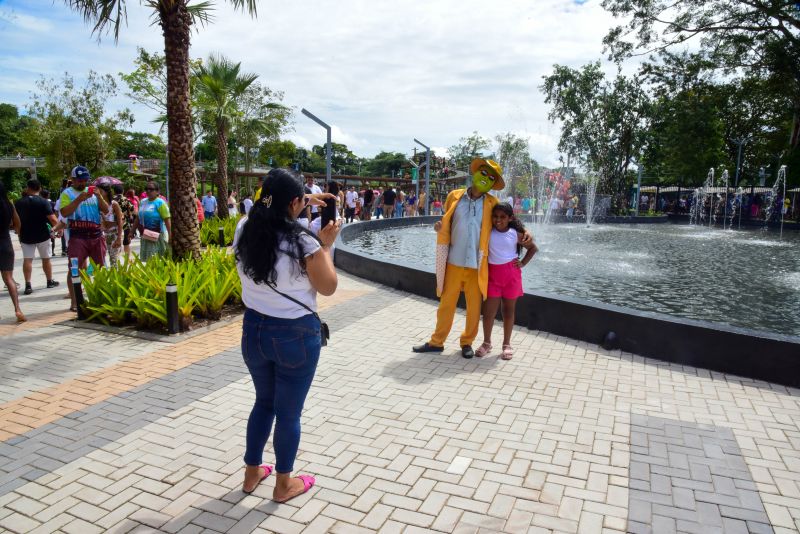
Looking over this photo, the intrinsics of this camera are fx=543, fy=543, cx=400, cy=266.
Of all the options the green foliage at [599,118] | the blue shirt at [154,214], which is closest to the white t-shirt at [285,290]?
the blue shirt at [154,214]

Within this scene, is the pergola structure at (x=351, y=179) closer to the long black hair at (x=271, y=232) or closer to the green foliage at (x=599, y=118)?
the green foliage at (x=599, y=118)

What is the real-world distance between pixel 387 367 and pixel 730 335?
3.15 meters

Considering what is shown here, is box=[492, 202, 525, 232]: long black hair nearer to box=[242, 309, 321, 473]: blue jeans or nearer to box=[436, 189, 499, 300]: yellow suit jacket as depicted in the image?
box=[436, 189, 499, 300]: yellow suit jacket

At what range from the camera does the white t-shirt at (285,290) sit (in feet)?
8.74

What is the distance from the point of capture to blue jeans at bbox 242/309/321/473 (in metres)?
2.71

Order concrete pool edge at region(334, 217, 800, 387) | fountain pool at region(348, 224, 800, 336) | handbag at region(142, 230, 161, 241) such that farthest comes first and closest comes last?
handbag at region(142, 230, 161, 241)
fountain pool at region(348, 224, 800, 336)
concrete pool edge at region(334, 217, 800, 387)

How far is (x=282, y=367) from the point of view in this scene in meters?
2.72

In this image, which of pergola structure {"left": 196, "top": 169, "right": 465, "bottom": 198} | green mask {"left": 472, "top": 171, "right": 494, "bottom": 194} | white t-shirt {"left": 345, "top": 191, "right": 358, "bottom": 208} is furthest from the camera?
pergola structure {"left": 196, "top": 169, "right": 465, "bottom": 198}

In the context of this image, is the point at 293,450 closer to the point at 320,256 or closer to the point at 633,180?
the point at 320,256

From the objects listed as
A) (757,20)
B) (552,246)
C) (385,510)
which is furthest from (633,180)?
(385,510)

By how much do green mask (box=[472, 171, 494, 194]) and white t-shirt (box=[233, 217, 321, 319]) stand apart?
2850 millimetres

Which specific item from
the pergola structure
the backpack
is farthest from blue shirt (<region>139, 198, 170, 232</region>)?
the pergola structure

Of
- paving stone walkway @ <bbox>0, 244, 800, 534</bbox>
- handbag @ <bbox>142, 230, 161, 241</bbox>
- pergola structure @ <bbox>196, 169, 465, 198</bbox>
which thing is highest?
pergola structure @ <bbox>196, 169, 465, 198</bbox>

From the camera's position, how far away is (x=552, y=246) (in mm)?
15539
